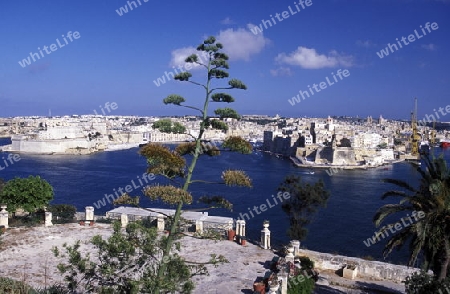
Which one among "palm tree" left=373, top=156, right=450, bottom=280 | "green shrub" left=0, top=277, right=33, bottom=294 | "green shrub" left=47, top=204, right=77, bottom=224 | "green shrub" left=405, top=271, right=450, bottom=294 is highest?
"palm tree" left=373, top=156, right=450, bottom=280

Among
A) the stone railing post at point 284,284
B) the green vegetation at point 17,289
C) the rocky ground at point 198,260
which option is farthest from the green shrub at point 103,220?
the stone railing post at point 284,284

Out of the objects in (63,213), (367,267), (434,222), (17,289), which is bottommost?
(367,267)

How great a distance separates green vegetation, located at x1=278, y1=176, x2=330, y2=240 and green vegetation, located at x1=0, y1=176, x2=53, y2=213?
6.65 meters

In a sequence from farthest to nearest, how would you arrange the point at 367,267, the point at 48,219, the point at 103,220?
the point at 103,220, the point at 48,219, the point at 367,267

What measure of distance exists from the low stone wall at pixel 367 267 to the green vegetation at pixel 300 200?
253 centimetres

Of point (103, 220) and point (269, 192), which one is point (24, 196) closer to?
point (103, 220)

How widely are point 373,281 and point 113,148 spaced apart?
7132 cm

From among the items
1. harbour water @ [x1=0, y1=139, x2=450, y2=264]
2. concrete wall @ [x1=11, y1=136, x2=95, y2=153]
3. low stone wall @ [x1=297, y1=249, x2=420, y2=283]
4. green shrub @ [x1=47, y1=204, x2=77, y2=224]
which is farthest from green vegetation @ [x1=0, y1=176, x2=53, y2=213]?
concrete wall @ [x1=11, y1=136, x2=95, y2=153]

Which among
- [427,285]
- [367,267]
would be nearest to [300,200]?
[367,267]

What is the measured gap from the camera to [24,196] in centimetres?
1164

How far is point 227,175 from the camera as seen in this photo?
464 cm

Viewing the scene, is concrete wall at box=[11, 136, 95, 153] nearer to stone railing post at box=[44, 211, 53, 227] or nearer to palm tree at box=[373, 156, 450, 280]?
stone railing post at box=[44, 211, 53, 227]

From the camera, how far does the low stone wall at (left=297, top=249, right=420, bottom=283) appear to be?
8.22 meters

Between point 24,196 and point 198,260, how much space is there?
590cm
